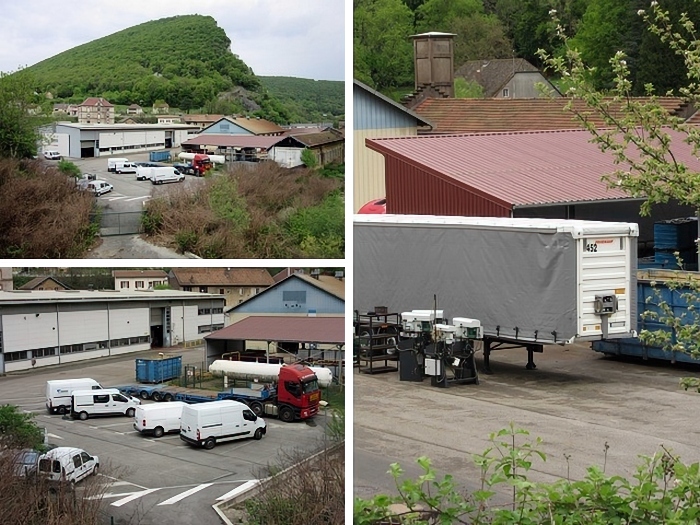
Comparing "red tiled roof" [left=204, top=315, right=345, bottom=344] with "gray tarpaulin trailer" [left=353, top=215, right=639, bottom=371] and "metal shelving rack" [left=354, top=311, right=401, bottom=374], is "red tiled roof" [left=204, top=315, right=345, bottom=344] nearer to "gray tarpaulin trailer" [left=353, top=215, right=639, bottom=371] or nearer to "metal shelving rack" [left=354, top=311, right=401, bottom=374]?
"gray tarpaulin trailer" [left=353, top=215, right=639, bottom=371]

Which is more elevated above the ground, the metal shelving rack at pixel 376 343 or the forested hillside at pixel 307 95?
the forested hillside at pixel 307 95

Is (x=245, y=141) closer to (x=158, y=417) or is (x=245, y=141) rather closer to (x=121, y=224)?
(x=121, y=224)

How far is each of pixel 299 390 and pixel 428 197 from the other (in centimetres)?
1204

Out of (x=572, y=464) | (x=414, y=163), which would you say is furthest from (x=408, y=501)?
(x=414, y=163)

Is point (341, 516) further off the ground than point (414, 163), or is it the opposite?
point (414, 163)

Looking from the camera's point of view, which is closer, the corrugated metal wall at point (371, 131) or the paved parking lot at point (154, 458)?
the paved parking lot at point (154, 458)

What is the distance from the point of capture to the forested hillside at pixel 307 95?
4.40 meters

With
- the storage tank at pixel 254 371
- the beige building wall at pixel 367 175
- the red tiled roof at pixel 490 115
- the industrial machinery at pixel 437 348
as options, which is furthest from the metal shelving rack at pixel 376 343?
the red tiled roof at pixel 490 115

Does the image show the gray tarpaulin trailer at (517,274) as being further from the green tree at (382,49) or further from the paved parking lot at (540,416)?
the green tree at (382,49)

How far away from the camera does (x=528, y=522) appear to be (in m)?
4.85

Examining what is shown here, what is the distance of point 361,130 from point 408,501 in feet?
61.6

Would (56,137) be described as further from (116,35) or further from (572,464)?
(572,464)

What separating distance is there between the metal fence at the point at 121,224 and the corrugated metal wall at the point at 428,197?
10923 mm

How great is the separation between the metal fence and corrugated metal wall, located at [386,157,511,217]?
10923 mm
